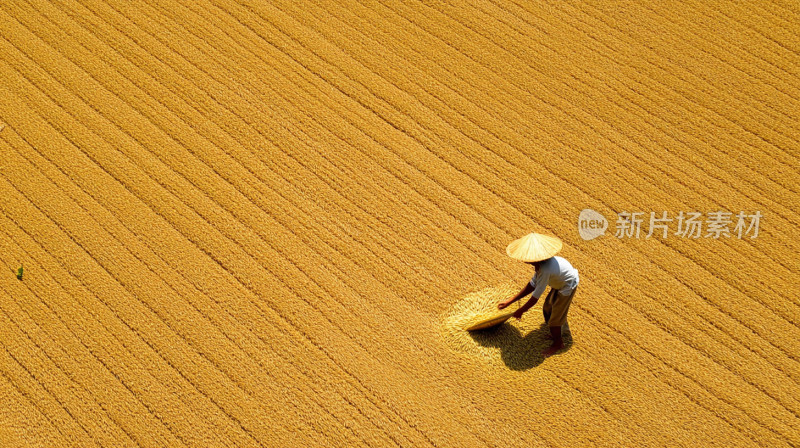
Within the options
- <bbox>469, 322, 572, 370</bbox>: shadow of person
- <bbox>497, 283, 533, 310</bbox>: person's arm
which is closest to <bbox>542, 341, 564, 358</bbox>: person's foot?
<bbox>469, 322, 572, 370</bbox>: shadow of person

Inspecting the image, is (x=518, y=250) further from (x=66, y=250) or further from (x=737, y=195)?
(x=66, y=250)

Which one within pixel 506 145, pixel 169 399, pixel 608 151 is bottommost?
pixel 169 399

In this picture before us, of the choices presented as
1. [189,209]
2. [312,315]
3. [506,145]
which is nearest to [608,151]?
[506,145]

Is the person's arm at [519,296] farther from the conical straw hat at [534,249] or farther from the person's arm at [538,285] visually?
the conical straw hat at [534,249]

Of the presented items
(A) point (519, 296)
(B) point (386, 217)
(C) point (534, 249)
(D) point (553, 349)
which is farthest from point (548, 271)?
(B) point (386, 217)

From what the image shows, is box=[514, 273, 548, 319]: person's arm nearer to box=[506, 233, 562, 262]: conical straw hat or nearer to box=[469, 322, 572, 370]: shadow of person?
box=[506, 233, 562, 262]: conical straw hat

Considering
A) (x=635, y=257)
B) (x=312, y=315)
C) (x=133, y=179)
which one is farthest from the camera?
(x=133, y=179)
